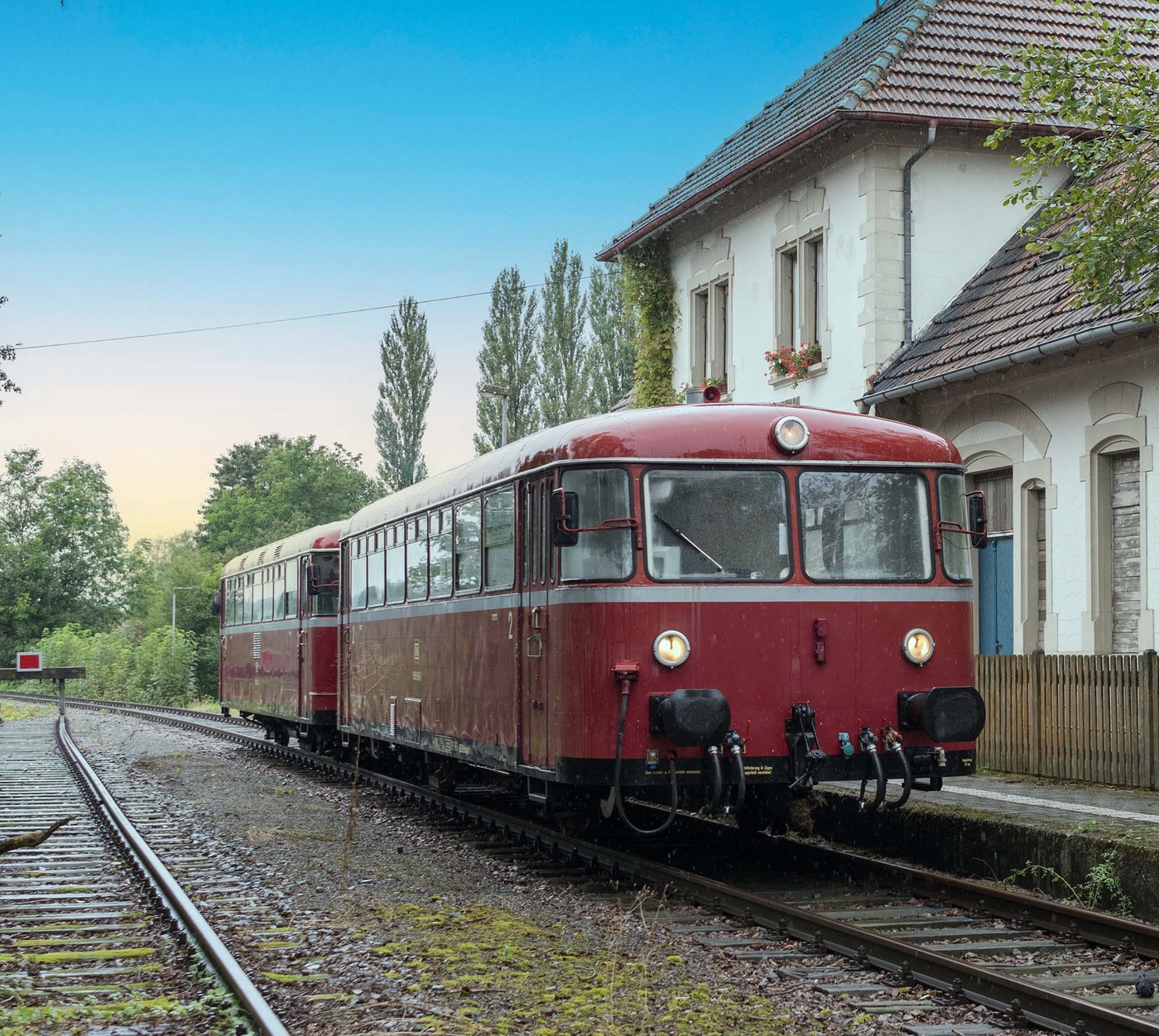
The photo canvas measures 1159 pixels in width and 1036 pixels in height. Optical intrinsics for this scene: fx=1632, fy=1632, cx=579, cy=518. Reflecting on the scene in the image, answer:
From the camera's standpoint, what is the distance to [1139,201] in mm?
10008

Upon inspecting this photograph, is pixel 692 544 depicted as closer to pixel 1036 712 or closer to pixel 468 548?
pixel 468 548

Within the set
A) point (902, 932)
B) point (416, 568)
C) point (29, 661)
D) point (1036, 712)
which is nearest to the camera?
point (902, 932)

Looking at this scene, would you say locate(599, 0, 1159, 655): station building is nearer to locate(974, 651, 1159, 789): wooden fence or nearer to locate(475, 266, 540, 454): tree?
locate(974, 651, 1159, 789): wooden fence

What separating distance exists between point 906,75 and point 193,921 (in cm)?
1570

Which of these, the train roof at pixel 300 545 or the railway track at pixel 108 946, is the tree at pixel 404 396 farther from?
the railway track at pixel 108 946

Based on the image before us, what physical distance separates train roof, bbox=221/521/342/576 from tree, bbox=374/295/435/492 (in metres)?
37.0

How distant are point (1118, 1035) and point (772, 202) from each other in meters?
17.8

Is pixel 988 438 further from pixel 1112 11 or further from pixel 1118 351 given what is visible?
pixel 1112 11

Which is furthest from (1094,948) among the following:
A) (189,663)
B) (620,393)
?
(189,663)

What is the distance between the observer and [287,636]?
21.8 metres

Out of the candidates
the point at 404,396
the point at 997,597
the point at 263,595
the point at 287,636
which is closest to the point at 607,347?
the point at 404,396

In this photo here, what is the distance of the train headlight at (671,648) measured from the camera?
9.79 metres

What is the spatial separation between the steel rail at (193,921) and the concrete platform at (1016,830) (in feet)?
15.1

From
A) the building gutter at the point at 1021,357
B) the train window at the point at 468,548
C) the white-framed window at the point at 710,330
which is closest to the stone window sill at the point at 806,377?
the building gutter at the point at 1021,357
